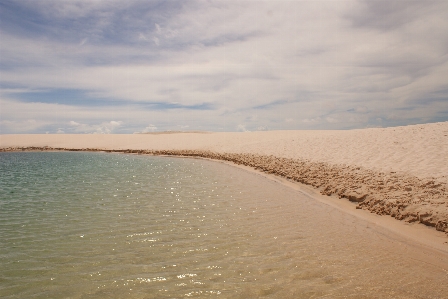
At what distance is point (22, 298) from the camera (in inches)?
177

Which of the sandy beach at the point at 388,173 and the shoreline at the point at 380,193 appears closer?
the shoreline at the point at 380,193

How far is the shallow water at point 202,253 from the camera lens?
188 inches

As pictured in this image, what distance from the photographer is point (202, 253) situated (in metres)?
6.08

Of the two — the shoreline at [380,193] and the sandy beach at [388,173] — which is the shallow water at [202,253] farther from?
the sandy beach at [388,173]

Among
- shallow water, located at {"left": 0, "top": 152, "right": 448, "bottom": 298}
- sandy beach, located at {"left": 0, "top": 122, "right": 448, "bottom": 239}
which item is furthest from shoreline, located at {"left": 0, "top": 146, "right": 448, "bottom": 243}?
shallow water, located at {"left": 0, "top": 152, "right": 448, "bottom": 298}

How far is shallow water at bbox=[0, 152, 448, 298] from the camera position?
188 inches

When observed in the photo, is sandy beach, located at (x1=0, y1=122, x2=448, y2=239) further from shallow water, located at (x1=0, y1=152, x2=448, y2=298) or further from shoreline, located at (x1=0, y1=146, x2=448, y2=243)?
shallow water, located at (x1=0, y1=152, x2=448, y2=298)

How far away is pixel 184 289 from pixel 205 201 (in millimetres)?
6300

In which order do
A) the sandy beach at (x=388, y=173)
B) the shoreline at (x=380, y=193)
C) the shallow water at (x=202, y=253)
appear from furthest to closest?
the sandy beach at (x=388, y=173) → the shoreline at (x=380, y=193) → the shallow water at (x=202, y=253)

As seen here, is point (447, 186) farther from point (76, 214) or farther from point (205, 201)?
point (76, 214)

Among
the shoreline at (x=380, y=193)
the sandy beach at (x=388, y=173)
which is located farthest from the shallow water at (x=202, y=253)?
the sandy beach at (x=388, y=173)

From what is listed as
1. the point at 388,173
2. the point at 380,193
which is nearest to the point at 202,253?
the point at 380,193

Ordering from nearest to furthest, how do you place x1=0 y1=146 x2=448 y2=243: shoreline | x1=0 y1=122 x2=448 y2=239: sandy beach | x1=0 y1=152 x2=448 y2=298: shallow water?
1. x1=0 y1=152 x2=448 y2=298: shallow water
2. x1=0 y1=146 x2=448 y2=243: shoreline
3. x1=0 y1=122 x2=448 y2=239: sandy beach

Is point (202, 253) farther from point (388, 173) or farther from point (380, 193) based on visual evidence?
point (388, 173)
